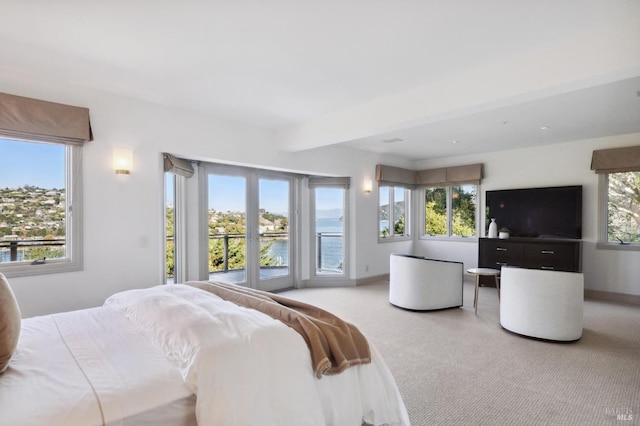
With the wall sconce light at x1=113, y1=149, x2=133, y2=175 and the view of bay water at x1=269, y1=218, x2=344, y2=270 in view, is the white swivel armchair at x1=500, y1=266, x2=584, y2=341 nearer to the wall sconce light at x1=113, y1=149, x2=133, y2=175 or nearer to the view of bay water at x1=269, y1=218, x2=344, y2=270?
the view of bay water at x1=269, y1=218, x2=344, y2=270

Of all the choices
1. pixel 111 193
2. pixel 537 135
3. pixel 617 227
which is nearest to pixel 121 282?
pixel 111 193

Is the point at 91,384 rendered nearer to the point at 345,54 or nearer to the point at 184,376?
the point at 184,376

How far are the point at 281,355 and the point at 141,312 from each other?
1023mm

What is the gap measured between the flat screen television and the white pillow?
6.78 metres

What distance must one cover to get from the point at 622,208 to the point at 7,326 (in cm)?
721

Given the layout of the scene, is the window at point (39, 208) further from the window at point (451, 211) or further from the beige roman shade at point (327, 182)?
the window at point (451, 211)

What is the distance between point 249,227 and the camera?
17.4 feet

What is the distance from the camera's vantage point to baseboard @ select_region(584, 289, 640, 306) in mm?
5023

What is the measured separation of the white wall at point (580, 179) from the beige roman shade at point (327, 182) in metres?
2.78

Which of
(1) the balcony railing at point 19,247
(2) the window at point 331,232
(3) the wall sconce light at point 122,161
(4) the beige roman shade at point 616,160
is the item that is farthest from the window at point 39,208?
(4) the beige roman shade at point 616,160

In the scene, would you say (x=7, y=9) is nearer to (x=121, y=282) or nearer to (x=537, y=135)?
(x=121, y=282)

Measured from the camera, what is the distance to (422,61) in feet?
9.19

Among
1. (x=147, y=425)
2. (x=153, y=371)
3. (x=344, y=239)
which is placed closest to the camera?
(x=147, y=425)

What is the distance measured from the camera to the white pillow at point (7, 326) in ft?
4.61
